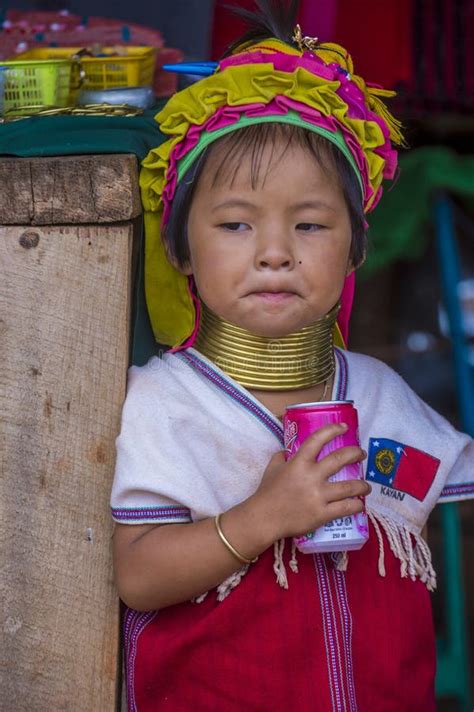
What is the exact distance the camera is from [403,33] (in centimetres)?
323

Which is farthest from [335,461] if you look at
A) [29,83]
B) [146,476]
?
[29,83]

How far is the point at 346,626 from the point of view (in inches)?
68.4

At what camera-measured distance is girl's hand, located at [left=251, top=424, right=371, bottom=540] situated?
5.23ft

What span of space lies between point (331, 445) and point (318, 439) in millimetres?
31

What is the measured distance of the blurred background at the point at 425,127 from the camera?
108 inches

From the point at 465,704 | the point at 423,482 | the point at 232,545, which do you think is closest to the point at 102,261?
the point at 232,545

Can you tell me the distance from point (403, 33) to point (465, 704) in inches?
76.5

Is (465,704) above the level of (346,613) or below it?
below

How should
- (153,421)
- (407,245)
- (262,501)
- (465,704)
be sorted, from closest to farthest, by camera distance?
(262,501), (153,421), (465,704), (407,245)

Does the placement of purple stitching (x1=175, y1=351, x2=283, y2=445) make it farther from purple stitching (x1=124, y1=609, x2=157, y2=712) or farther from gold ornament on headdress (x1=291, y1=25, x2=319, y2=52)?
gold ornament on headdress (x1=291, y1=25, x2=319, y2=52)

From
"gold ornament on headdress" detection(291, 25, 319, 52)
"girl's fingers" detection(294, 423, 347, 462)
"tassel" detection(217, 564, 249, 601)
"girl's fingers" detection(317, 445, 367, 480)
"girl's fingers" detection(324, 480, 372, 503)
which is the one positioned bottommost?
"tassel" detection(217, 564, 249, 601)

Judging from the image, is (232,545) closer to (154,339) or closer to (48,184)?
(154,339)

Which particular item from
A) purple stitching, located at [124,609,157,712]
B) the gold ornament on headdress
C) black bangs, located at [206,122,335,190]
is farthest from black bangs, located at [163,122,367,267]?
purple stitching, located at [124,609,157,712]

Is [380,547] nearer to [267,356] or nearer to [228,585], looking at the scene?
[228,585]
